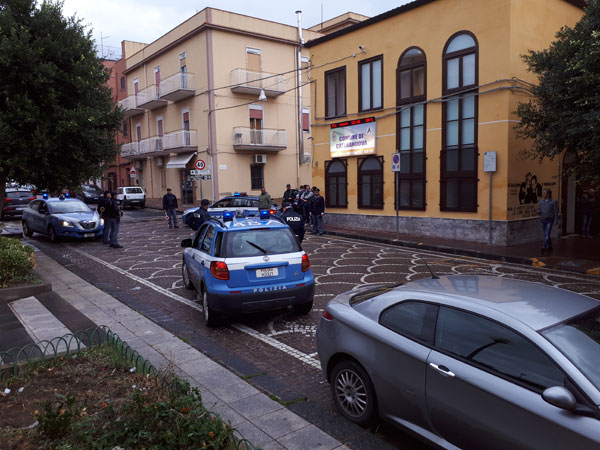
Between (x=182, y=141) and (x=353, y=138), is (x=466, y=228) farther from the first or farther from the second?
(x=182, y=141)

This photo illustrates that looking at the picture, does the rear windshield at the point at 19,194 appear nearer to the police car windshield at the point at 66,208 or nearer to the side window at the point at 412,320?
the police car windshield at the point at 66,208

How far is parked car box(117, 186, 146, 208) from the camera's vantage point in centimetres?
3234

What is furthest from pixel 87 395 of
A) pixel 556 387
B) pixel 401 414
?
pixel 556 387

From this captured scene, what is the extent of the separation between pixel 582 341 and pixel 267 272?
437 cm

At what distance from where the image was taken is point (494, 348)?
3.36 m

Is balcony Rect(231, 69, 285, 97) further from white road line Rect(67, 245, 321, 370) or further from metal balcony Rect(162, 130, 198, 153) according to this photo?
white road line Rect(67, 245, 321, 370)

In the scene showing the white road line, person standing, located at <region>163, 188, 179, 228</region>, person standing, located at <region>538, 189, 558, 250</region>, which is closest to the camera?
the white road line

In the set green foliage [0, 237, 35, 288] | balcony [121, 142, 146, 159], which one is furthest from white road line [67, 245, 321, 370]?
balcony [121, 142, 146, 159]

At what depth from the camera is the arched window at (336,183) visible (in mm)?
20172

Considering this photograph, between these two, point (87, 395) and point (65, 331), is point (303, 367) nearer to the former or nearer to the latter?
point (87, 395)

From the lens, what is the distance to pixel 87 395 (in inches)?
166

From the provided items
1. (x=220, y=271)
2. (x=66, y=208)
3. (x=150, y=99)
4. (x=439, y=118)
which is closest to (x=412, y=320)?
(x=220, y=271)

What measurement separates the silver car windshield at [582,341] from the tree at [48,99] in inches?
383

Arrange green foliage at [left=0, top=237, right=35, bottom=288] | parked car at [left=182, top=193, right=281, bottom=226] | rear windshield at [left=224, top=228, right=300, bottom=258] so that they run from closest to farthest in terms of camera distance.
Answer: rear windshield at [left=224, top=228, right=300, bottom=258] → green foliage at [left=0, top=237, right=35, bottom=288] → parked car at [left=182, top=193, right=281, bottom=226]
